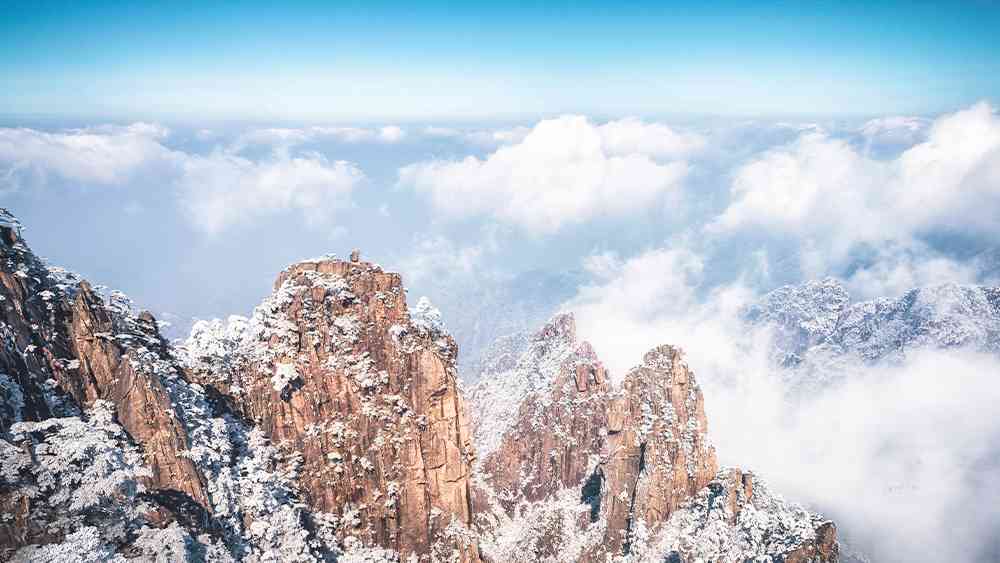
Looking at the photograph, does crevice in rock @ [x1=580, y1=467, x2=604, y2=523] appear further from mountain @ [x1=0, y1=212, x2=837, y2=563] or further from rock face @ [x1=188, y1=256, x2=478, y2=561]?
rock face @ [x1=188, y1=256, x2=478, y2=561]

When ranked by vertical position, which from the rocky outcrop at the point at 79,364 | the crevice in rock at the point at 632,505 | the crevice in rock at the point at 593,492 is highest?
the rocky outcrop at the point at 79,364

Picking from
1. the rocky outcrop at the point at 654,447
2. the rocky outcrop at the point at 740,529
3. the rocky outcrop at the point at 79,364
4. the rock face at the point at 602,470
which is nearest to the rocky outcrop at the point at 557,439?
the rock face at the point at 602,470

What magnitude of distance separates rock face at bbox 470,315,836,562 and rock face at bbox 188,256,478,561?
107 feet

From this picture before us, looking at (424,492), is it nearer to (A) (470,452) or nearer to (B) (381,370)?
(A) (470,452)

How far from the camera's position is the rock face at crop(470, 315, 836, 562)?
8512 centimetres

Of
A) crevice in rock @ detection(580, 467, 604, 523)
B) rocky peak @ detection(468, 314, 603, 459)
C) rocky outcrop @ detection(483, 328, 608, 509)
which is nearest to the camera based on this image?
crevice in rock @ detection(580, 467, 604, 523)

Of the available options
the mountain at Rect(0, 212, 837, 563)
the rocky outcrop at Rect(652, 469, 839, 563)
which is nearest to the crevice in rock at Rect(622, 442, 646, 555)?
the mountain at Rect(0, 212, 837, 563)

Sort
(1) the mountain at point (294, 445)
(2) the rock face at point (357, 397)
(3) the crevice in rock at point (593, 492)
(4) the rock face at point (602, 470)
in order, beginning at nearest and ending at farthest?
(1) the mountain at point (294, 445) < (2) the rock face at point (357, 397) < (4) the rock face at point (602, 470) < (3) the crevice in rock at point (593, 492)

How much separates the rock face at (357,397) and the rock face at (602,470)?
32.7 m

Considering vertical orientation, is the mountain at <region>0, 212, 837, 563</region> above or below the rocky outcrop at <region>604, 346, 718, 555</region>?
above

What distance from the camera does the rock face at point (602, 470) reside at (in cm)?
8512

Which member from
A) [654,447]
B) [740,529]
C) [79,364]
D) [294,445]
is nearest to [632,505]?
[654,447]

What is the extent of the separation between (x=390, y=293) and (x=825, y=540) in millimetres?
63487

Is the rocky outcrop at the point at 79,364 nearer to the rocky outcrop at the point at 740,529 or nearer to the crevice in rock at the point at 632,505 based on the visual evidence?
the rocky outcrop at the point at 740,529
